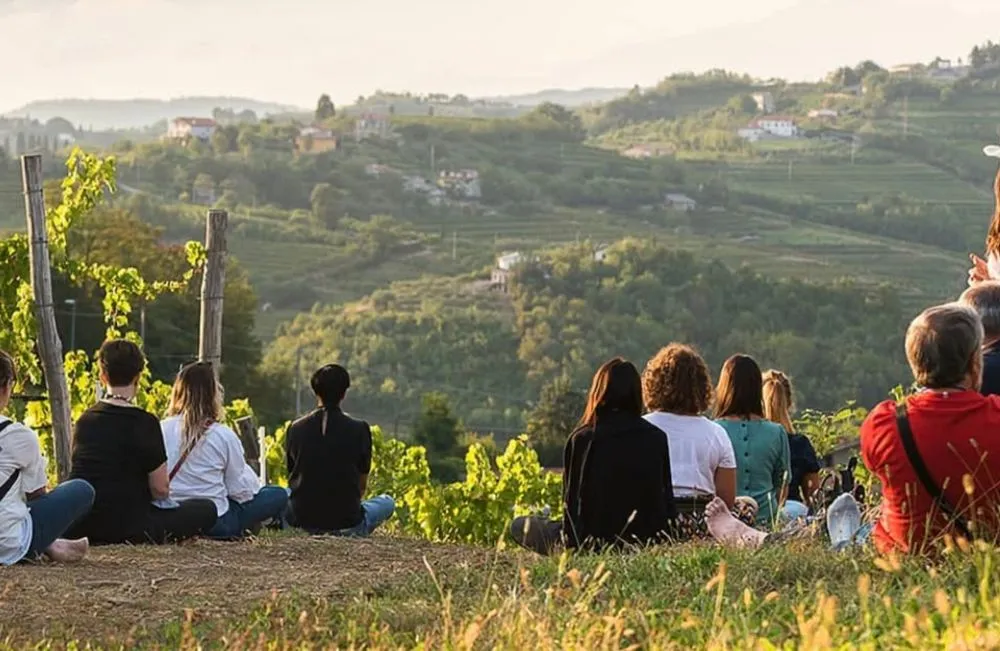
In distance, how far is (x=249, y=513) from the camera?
909cm

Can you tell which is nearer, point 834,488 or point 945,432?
point 945,432

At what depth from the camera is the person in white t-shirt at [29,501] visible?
22.8 feet

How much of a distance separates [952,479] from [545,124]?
17891 cm

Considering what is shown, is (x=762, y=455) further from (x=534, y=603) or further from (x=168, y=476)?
(x=534, y=603)

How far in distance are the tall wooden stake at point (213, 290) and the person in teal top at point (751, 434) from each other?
4954 millimetres

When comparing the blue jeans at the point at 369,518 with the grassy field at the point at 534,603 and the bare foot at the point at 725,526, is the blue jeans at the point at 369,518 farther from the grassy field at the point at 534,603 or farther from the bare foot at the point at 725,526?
the bare foot at the point at 725,526

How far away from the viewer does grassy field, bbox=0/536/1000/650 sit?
14.7ft

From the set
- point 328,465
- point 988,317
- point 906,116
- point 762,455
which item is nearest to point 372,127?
point 906,116

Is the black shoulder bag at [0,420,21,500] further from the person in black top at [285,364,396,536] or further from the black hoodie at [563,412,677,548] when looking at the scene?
the person in black top at [285,364,396,536]

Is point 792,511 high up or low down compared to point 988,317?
down

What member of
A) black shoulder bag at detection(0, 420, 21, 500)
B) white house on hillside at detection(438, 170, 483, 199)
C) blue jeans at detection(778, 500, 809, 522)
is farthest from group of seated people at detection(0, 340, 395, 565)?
white house on hillside at detection(438, 170, 483, 199)

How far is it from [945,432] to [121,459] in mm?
4106

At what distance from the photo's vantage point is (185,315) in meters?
50.6

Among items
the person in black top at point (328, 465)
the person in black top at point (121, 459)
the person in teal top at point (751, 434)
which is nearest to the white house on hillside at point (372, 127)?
the person in black top at point (328, 465)
